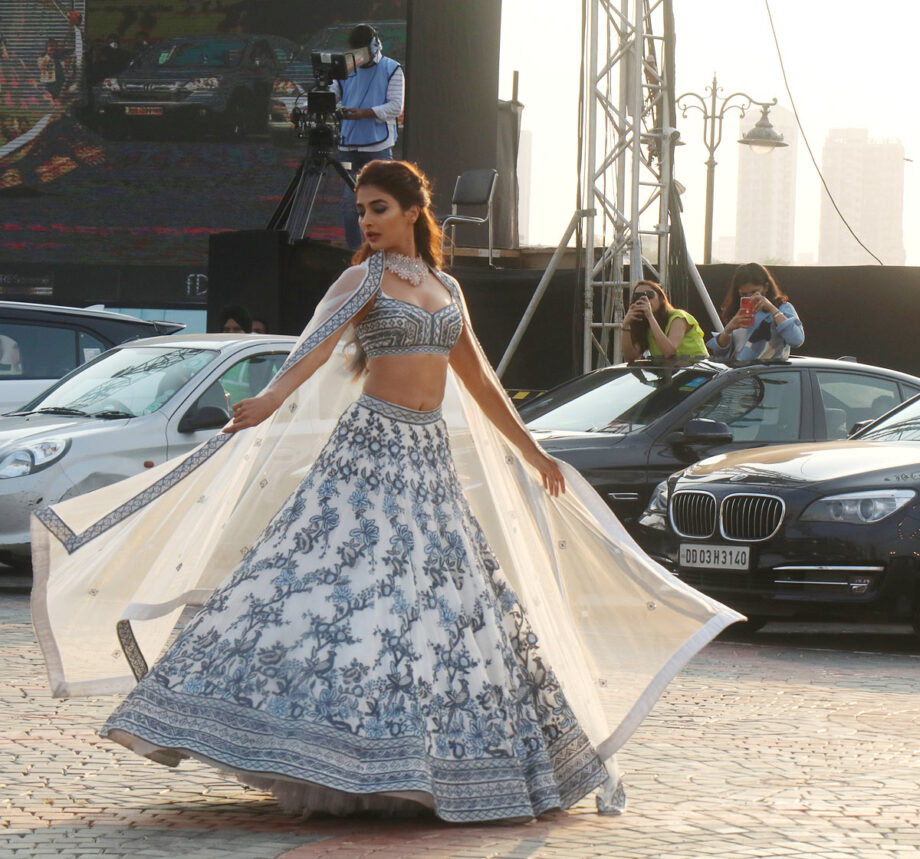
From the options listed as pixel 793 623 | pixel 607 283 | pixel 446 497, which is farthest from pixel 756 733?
pixel 607 283

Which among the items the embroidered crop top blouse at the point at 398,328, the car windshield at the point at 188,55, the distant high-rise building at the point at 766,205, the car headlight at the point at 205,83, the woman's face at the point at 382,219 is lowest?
the distant high-rise building at the point at 766,205

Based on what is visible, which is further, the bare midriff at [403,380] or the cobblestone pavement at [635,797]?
the bare midriff at [403,380]

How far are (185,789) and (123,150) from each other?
29815 mm

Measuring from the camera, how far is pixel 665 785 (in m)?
5.19

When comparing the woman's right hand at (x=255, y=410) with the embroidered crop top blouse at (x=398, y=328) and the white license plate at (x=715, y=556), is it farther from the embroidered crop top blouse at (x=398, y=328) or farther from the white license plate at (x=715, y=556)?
the white license plate at (x=715, y=556)

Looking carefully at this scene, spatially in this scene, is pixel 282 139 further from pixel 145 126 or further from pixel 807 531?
pixel 807 531

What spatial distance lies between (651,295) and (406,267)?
7.07 m

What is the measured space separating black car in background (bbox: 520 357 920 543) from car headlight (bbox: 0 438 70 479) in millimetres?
2902

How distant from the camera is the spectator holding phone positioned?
11.9 metres

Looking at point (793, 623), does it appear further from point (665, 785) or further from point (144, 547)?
point (144, 547)

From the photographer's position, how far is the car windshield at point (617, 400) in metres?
10.6

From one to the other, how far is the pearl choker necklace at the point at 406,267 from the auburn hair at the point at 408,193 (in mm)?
83

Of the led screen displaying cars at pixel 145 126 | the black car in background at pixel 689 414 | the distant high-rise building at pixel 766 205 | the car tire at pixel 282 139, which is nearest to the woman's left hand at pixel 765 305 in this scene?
the black car in background at pixel 689 414

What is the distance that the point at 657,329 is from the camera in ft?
38.5
